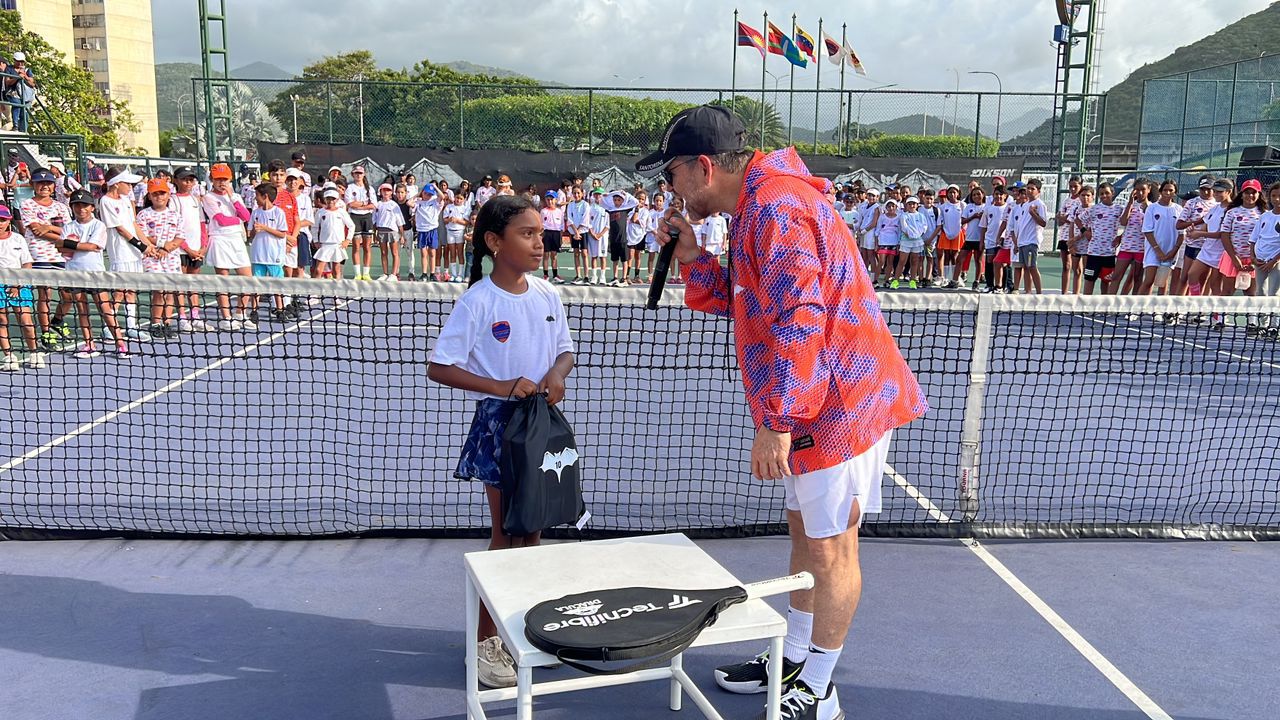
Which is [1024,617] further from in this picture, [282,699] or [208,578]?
[208,578]

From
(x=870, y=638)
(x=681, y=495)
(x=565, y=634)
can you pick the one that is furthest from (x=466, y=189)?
(x=565, y=634)

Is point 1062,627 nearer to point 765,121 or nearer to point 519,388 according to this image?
point 519,388

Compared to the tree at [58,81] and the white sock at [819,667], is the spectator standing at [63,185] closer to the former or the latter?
the white sock at [819,667]

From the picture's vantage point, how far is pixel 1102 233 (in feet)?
49.2

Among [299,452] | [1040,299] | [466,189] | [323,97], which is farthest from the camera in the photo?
[323,97]

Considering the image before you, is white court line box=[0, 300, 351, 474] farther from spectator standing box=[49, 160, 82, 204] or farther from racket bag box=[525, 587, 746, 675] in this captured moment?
spectator standing box=[49, 160, 82, 204]

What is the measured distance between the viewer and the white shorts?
9.96 feet

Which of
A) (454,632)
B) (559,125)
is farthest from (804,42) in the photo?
(454,632)

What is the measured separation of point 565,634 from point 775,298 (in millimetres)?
1116

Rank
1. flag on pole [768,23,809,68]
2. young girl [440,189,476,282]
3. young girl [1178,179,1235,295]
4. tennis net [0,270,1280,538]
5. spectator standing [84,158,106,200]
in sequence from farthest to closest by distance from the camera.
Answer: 1. flag on pole [768,23,809,68]
2. young girl [440,189,476,282]
3. spectator standing [84,158,106,200]
4. young girl [1178,179,1235,295]
5. tennis net [0,270,1280,538]

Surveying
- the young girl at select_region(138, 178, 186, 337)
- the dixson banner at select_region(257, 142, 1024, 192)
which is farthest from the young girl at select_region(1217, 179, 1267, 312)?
the young girl at select_region(138, 178, 186, 337)

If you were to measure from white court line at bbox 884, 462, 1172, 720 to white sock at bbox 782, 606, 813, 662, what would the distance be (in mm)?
1201

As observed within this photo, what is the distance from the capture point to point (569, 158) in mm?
23625

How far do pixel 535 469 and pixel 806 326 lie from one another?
1105 millimetres
